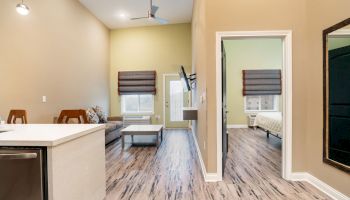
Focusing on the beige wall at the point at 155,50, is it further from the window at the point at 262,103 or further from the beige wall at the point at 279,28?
the beige wall at the point at 279,28

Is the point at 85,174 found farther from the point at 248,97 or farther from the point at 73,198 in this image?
the point at 248,97

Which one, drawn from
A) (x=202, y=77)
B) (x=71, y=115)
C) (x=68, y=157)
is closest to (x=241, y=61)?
(x=202, y=77)

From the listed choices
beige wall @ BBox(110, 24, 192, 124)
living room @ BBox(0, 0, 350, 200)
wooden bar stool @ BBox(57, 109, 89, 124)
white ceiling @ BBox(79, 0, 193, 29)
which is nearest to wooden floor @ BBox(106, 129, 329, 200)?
living room @ BBox(0, 0, 350, 200)

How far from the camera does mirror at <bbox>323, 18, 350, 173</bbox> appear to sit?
238cm

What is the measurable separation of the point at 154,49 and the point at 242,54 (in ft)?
10.7

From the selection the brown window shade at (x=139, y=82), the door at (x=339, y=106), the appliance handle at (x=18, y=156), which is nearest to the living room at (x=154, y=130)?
the appliance handle at (x=18, y=156)

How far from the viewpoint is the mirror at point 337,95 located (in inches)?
93.8

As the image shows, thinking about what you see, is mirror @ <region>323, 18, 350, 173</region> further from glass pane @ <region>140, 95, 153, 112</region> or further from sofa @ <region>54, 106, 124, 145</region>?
glass pane @ <region>140, 95, 153, 112</region>

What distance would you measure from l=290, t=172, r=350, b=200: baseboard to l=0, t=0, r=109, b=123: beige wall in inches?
179

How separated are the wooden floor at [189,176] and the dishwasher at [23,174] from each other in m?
1.21

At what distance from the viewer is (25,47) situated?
3.85 metres

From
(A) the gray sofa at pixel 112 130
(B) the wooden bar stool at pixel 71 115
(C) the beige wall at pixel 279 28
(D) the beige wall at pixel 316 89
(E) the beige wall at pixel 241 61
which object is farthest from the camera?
(E) the beige wall at pixel 241 61

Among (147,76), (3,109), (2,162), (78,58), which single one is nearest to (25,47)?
(3,109)

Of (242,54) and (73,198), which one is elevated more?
(242,54)
